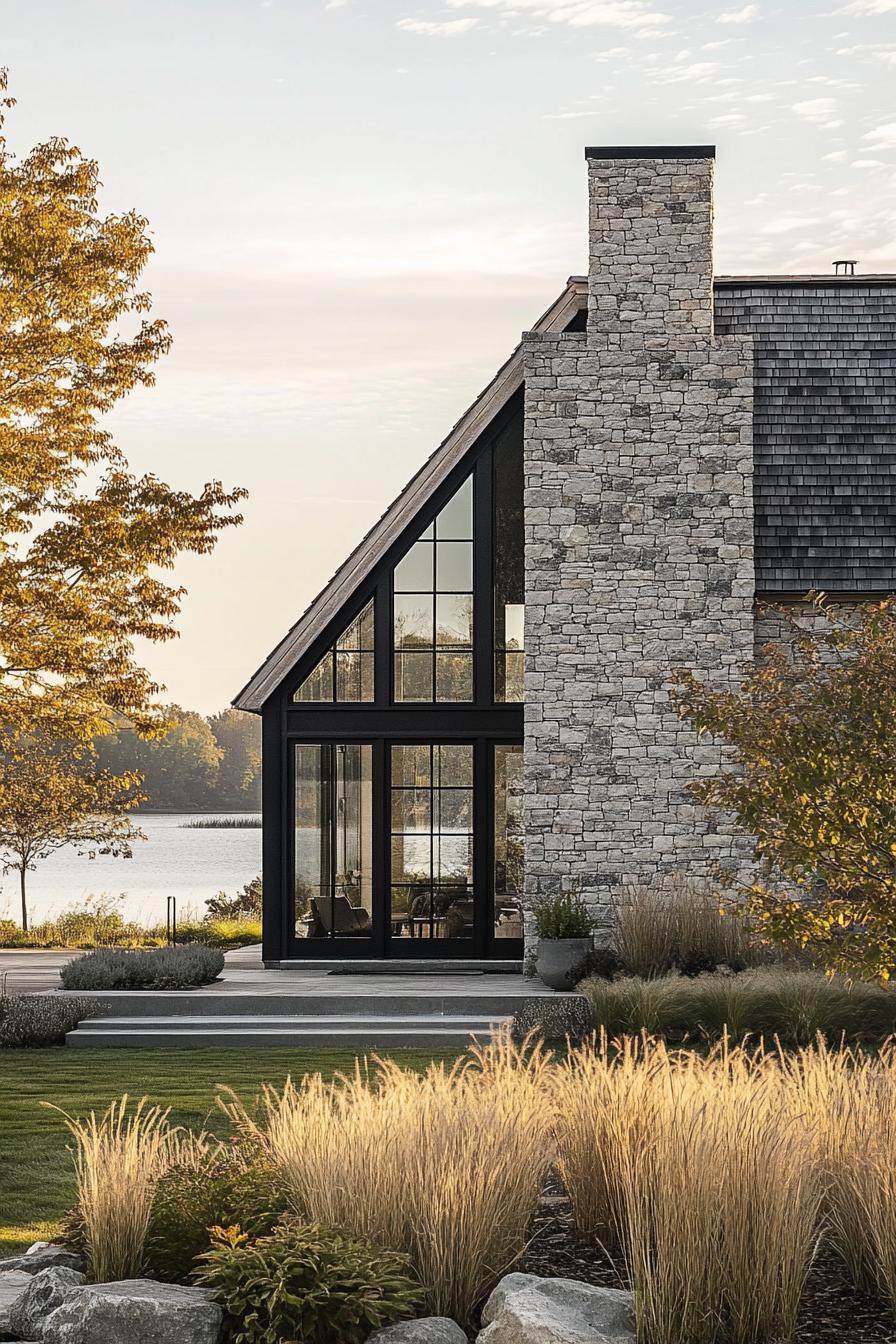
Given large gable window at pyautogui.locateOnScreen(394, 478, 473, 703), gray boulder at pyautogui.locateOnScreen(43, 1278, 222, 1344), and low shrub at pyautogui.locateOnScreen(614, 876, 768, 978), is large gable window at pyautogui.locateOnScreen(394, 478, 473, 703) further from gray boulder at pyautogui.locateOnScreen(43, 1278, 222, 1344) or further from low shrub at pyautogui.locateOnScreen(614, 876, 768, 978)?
gray boulder at pyautogui.locateOnScreen(43, 1278, 222, 1344)

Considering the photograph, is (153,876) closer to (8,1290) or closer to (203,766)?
(203,766)

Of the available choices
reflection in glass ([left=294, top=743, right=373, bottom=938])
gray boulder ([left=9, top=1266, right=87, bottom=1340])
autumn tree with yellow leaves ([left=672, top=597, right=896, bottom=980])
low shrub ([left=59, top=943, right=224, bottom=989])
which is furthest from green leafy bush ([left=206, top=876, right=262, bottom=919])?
gray boulder ([left=9, top=1266, right=87, bottom=1340])

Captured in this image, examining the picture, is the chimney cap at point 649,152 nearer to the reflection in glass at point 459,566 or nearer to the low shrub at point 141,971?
the reflection in glass at point 459,566

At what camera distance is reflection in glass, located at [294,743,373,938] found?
17.0 m

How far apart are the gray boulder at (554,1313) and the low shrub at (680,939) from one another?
9.46m

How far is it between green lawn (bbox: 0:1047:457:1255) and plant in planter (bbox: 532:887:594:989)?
99.0 inches

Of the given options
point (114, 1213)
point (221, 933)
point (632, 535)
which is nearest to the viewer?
point (114, 1213)

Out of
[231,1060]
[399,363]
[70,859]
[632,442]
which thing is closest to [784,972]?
[231,1060]

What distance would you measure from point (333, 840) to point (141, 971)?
298 centimetres

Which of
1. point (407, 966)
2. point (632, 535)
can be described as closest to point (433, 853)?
point (407, 966)

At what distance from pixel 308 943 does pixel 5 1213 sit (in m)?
9.56

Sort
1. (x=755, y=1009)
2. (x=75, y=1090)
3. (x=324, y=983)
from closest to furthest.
A: (x=75, y=1090), (x=755, y=1009), (x=324, y=983)

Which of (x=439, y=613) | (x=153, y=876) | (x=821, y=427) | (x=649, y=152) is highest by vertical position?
(x=649, y=152)

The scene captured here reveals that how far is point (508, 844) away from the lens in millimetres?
16844
